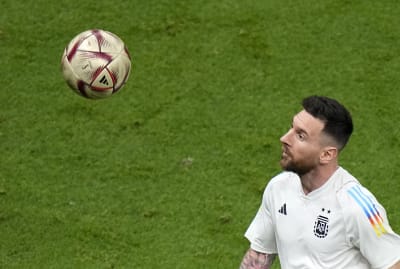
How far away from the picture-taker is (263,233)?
20.3 feet

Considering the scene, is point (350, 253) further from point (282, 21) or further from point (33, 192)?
point (282, 21)

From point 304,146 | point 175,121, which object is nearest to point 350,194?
point 304,146

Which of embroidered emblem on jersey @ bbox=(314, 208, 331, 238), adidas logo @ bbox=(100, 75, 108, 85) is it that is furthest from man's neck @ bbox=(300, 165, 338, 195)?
adidas logo @ bbox=(100, 75, 108, 85)

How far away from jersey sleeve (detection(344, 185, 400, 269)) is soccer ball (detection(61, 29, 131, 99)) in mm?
2410

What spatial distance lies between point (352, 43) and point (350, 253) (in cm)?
552

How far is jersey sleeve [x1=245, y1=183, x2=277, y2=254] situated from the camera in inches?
243

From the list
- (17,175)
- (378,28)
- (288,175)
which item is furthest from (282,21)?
(288,175)

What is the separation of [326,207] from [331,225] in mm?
123

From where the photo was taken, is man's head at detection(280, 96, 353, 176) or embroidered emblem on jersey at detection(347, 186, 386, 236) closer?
embroidered emblem on jersey at detection(347, 186, 386, 236)

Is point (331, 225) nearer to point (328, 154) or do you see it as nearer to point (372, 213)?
point (372, 213)

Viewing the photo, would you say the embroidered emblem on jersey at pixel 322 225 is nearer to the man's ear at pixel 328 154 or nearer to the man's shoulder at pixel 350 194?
the man's shoulder at pixel 350 194

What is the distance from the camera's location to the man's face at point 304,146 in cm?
570

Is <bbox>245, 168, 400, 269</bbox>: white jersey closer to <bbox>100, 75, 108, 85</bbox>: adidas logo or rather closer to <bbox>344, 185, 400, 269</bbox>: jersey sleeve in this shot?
<bbox>344, 185, 400, 269</bbox>: jersey sleeve

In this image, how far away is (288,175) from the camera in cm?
604
